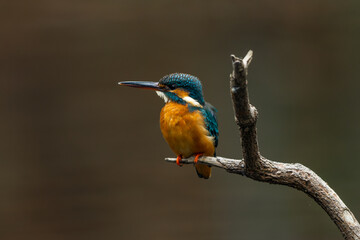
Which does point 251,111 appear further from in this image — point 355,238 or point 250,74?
point 250,74

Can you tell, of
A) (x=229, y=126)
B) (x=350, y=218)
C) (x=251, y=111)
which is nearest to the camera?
(x=251, y=111)

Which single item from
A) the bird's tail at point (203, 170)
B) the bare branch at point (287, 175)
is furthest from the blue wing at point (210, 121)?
the bare branch at point (287, 175)

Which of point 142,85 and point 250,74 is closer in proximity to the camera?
point 142,85

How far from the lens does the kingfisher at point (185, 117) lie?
180cm

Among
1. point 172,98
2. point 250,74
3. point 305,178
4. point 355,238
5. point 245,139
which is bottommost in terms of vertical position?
point 355,238

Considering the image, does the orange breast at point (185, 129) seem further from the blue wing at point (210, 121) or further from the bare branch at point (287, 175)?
the bare branch at point (287, 175)

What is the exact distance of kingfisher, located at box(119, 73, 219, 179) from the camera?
1.80 meters

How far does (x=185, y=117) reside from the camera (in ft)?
5.91

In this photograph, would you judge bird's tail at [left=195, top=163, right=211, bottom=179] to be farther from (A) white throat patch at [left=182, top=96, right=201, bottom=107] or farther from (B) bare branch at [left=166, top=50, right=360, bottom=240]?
(B) bare branch at [left=166, top=50, right=360, bottom=240]

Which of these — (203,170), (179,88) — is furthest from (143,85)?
(203,170)

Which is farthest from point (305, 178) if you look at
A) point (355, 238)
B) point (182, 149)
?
point (182, 149)

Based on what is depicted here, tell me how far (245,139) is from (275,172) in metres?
0.17

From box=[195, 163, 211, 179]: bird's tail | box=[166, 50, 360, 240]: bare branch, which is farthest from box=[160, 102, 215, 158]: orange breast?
box=[166, 50, 360, 240]: bare branch

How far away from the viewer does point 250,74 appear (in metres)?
3.54
